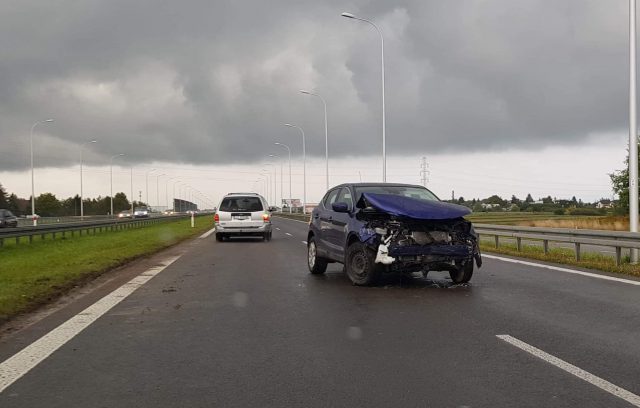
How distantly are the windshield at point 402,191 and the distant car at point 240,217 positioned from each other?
12.8 metres

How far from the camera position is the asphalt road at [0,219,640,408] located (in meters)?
4.18

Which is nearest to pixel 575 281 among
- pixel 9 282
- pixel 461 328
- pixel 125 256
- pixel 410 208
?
pixel 410 208

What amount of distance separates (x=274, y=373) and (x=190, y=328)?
2.06m

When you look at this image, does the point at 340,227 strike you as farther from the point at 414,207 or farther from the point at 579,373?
the point at 579,373

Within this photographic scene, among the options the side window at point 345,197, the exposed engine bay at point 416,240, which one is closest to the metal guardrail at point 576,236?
the exposed engine bay at point 416,240

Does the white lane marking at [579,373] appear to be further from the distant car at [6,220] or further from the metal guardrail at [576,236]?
the distant car at [6,220]

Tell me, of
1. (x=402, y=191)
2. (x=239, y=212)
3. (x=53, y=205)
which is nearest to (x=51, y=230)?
(x=239, y=212)

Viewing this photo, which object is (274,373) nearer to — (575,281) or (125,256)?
(575,281)

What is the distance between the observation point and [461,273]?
998 centimetres

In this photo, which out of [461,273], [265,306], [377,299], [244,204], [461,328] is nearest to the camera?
[461,328]

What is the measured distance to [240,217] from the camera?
75.8 ft

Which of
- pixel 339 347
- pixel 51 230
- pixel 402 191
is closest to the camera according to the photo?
pixel 339 347

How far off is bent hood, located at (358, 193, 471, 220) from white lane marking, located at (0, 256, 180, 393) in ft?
13.7

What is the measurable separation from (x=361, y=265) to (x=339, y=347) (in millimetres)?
4159
